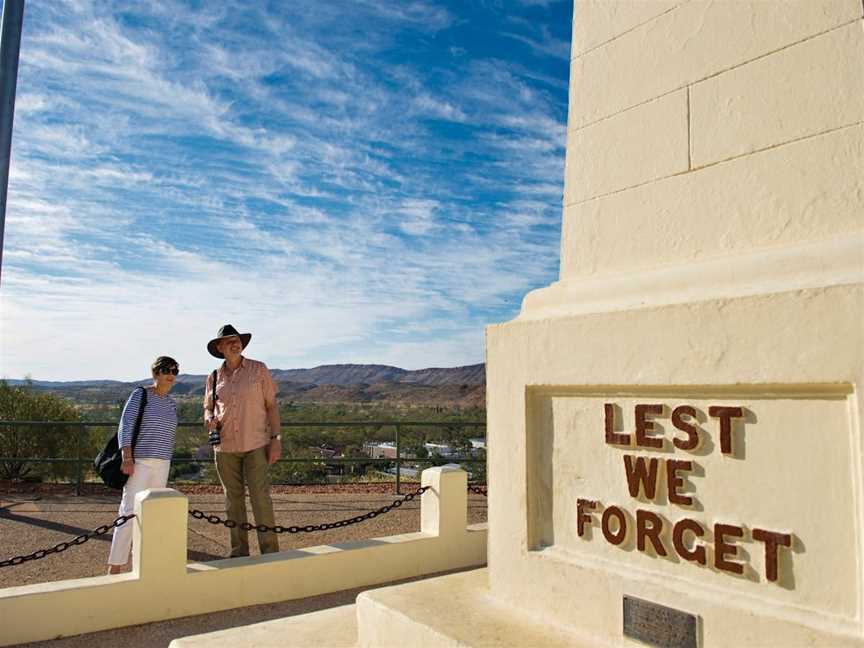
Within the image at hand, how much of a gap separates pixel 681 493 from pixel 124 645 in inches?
143

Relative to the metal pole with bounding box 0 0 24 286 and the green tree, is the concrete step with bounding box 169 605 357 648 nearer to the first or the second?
the metal pole with bounding box 0 0 24 286

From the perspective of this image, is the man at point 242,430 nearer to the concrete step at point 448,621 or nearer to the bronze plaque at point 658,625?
the concrete step at point 448,621

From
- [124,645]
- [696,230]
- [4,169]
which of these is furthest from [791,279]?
[4,169]

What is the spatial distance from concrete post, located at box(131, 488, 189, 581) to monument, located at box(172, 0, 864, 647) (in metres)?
2.09

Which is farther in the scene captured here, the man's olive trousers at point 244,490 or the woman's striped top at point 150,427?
the man's olive trousers at point 244,490

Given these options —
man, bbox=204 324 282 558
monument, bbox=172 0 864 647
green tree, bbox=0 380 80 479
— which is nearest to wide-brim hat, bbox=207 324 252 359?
man, bbox=204 324 282 558

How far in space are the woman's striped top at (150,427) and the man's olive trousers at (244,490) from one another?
431 mm

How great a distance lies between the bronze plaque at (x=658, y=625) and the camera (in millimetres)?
2623

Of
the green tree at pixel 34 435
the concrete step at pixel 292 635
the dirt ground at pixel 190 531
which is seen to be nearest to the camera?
the concrete step at pixel 292 635

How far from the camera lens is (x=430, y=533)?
6.53 meters

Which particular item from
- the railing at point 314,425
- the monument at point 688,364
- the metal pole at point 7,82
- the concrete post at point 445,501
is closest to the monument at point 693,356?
the monument at point 688,364

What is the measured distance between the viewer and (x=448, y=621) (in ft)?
10.4

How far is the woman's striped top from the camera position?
19.0ft

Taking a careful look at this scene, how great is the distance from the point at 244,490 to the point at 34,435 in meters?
8.35
